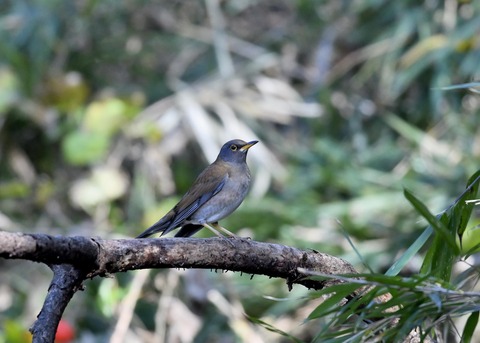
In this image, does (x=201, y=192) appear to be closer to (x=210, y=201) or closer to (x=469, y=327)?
(x=210, y=201)

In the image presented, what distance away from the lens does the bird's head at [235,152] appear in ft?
19.7

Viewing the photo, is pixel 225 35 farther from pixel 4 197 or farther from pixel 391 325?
pixel 391 325

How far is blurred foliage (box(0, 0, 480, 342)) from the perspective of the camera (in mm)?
8539

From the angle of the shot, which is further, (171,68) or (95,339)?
(171,68)

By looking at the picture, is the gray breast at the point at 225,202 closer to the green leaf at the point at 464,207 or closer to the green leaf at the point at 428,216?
the green leaf at the point at 464,207

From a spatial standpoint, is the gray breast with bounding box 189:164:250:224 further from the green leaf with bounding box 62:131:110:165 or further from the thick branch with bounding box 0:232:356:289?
the green leaf with bounding box 62:131:110:165

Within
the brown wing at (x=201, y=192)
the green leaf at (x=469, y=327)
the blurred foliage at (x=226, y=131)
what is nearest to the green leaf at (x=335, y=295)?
the green leaf at (x=469, y=327)

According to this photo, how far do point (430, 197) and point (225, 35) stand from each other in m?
3.98

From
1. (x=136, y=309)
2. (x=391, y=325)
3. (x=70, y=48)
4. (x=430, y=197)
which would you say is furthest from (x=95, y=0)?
(x=391, y=325)

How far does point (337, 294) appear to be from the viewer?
126 inches

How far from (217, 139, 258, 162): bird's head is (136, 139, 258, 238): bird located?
8cm

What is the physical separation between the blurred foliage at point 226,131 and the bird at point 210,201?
1832 millimetres

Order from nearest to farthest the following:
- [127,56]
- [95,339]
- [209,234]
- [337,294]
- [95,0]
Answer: [337,294] → [209,234] → [95,339] → [95,0] → [127,56]

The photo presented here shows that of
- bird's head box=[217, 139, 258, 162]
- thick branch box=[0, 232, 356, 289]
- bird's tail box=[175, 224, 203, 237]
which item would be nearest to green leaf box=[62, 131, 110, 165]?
bird's head box=[217, 139, 258, 162]
